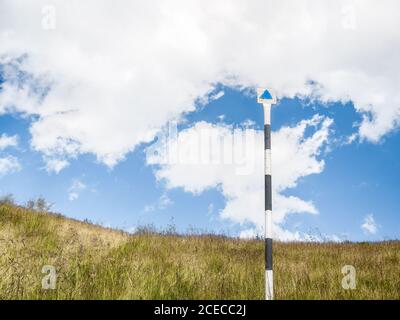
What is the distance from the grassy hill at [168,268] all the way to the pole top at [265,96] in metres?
2.72

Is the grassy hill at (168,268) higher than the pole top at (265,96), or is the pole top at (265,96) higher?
the pole top at (265,96)

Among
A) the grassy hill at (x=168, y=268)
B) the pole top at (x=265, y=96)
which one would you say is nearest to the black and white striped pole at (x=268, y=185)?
the pole top at (x=265, y=96)

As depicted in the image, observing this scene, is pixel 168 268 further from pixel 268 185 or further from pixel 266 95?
pixel 266 95

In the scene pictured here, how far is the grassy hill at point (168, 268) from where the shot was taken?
6309 millimetres

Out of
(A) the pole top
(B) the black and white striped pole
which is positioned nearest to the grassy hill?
(B) the black and white striped pole

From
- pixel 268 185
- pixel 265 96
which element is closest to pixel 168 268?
pixel 268 185

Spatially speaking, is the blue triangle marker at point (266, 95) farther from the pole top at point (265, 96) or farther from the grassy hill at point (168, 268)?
the grassy hill at point (168, 268)

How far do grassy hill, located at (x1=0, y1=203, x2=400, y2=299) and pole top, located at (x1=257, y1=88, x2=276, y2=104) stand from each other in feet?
8.92
